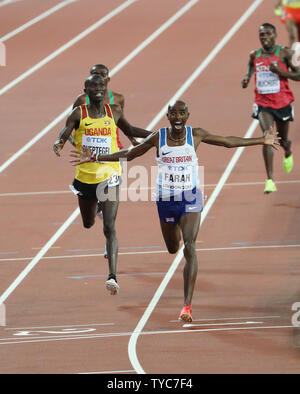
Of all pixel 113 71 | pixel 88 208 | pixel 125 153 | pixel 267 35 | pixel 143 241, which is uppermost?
pixel 113 71

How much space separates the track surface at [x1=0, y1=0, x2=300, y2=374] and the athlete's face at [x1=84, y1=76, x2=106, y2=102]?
1.90 metres

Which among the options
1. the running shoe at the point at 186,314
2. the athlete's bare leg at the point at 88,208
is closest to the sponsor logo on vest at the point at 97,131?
the athlete's bare leg at the point at 88,208

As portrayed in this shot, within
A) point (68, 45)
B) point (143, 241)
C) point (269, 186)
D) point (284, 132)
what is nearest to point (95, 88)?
point (143, 241)

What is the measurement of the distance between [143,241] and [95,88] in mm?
2849

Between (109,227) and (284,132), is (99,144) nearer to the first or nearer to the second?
(109,227)

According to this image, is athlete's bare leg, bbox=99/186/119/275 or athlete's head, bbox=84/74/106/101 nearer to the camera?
athlete's head, bbox=84/74/106/101

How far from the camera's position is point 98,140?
11078mm

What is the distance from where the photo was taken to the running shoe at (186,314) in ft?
32.3

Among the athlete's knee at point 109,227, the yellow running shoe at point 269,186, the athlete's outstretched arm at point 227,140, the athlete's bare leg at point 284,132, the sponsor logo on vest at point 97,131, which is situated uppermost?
the athlete's bare leg at point 284,132

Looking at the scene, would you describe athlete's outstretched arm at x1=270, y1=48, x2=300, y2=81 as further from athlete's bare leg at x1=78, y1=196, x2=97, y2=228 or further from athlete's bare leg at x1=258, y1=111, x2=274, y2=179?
athlete's bare leg at x1=78, y1=196, x2=97, y2=228

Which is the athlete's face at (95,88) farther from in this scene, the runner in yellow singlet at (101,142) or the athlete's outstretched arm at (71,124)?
the athlete's outstretched arm at (71,124)

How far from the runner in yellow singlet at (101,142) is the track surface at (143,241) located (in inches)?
32.6

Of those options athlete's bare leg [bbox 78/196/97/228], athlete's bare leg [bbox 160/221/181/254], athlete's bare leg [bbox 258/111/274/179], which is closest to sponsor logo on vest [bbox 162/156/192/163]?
athlete's bare leg [bbox 160/221/181/254]

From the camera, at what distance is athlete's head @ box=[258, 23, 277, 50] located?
47.5 ft
